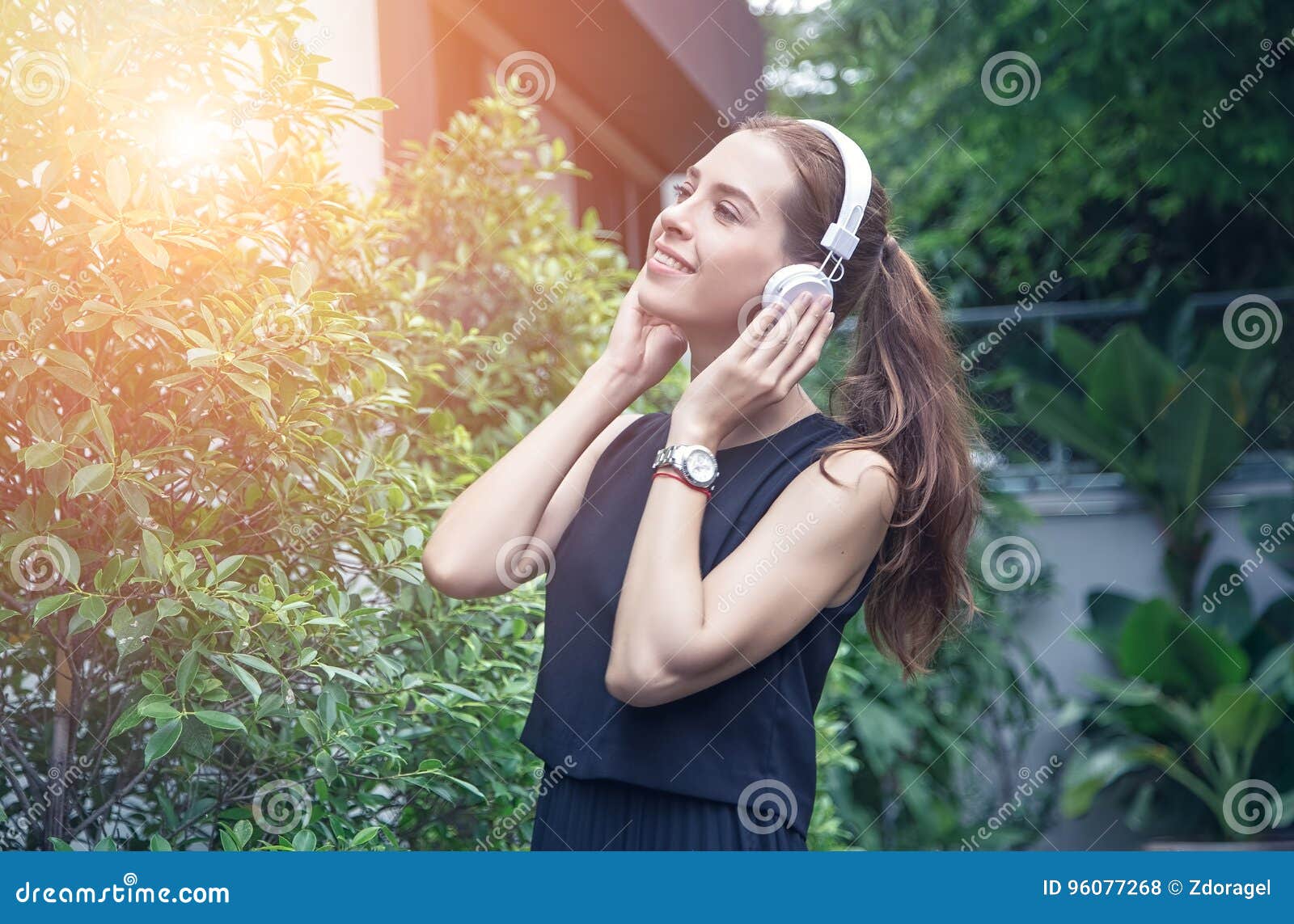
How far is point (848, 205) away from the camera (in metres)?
2.05

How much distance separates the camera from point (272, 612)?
79.3 inches

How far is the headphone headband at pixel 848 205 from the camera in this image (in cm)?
203

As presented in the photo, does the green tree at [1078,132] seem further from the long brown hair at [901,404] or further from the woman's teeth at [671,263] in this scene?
the woman's teeth at [671,263]

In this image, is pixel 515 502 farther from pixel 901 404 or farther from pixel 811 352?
pixel 901 404

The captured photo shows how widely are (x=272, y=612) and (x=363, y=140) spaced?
2.49m

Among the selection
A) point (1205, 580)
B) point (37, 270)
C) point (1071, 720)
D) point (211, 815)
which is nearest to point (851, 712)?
point (1071, 720)

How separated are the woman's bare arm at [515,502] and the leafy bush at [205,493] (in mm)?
228

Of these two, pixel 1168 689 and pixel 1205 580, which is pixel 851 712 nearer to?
pixel 1168 689

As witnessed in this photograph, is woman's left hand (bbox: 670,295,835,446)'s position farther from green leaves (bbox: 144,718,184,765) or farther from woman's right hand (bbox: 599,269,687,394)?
green leaves (bbox: 144,718,184,765)

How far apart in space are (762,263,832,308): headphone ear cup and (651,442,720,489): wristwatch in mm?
258

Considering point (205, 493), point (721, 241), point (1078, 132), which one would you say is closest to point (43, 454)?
point (205, 493)

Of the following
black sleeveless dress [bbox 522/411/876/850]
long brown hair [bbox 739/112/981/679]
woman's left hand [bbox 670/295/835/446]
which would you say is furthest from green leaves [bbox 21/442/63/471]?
long brown hair [bbox 739/112/981/679]

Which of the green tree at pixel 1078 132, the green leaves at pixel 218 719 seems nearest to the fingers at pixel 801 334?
the green leaves at pixel 218 719

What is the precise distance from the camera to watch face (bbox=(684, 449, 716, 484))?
5.98 ft
